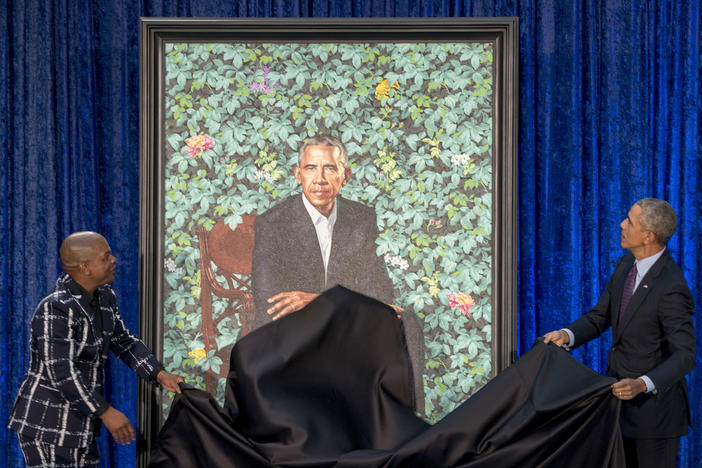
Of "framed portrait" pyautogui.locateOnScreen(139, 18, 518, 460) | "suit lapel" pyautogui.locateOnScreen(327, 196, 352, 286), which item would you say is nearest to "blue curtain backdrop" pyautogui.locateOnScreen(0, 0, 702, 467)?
"framed portrait" pyautogui.locateOnScreen(139, 18, 518, 460)

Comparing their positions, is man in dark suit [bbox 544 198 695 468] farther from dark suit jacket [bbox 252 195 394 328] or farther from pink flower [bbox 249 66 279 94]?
pink flower [bbox 249 66 279 94]

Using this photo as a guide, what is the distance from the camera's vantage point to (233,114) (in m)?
3.44

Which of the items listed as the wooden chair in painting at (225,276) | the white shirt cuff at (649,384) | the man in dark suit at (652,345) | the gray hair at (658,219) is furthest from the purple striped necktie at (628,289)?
the wooden chair in painting at (225,276)

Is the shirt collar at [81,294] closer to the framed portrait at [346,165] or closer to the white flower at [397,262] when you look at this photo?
the framed portrait at [346,165]

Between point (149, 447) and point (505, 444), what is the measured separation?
176 centimetres

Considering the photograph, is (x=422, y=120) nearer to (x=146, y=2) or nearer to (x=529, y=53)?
(x=529, y=53)

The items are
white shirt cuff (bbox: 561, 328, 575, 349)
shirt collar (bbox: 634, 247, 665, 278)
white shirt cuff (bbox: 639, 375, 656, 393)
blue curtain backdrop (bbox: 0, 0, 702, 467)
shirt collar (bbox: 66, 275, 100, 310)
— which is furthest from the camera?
blue curtain backdrop (bbox: 0, 0, 702, 467)

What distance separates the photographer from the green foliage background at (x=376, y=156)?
3.42m

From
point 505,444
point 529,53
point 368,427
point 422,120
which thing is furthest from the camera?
point 529,53

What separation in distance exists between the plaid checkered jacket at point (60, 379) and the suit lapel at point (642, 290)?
2.18 metres

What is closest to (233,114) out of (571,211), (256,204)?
(256,204)

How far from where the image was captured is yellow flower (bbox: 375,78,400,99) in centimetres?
343

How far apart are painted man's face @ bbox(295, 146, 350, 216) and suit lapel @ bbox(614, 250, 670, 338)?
143cm

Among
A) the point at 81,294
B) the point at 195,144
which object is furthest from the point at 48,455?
the point at 195,144
